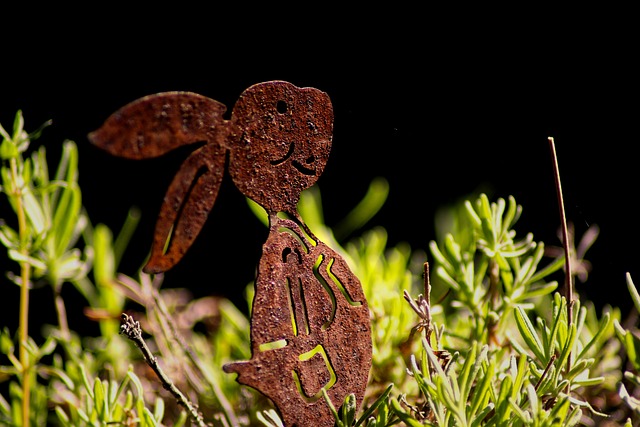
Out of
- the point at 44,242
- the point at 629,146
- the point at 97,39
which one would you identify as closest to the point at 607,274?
the point at 629,146

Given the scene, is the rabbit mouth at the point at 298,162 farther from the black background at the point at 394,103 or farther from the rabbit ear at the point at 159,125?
the black background at the point at 394,103

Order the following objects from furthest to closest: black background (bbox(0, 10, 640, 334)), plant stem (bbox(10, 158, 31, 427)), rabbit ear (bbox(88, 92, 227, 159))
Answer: black background (bbox(0, 10, 640, 334)) → plant stem (bbox(10, 158, 31, 427)) → rabbit ear (bbox(88, 92, 227, 159))

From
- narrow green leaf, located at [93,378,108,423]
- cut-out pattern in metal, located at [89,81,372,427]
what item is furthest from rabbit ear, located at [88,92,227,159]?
narrow green leaf, located at [93,378,108,423]

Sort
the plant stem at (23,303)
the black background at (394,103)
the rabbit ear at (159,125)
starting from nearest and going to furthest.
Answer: the rabbit ear at (159,125)
the plant stem at (23,303)
the black background at (394,103)

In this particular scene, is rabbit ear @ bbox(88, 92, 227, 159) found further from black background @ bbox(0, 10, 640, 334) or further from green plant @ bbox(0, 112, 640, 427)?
black background @ bbox(0, 10, 640, 334)

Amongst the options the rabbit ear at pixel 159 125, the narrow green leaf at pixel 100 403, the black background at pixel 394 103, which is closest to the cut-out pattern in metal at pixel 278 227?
the rabbit ear at pixel 159 125

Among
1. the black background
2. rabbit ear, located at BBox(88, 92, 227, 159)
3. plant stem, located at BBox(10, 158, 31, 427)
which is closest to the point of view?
rabbit ear, located at BBox(88, 92, 227, 159)

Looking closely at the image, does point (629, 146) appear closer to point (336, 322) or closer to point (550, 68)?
point (550, 68)
